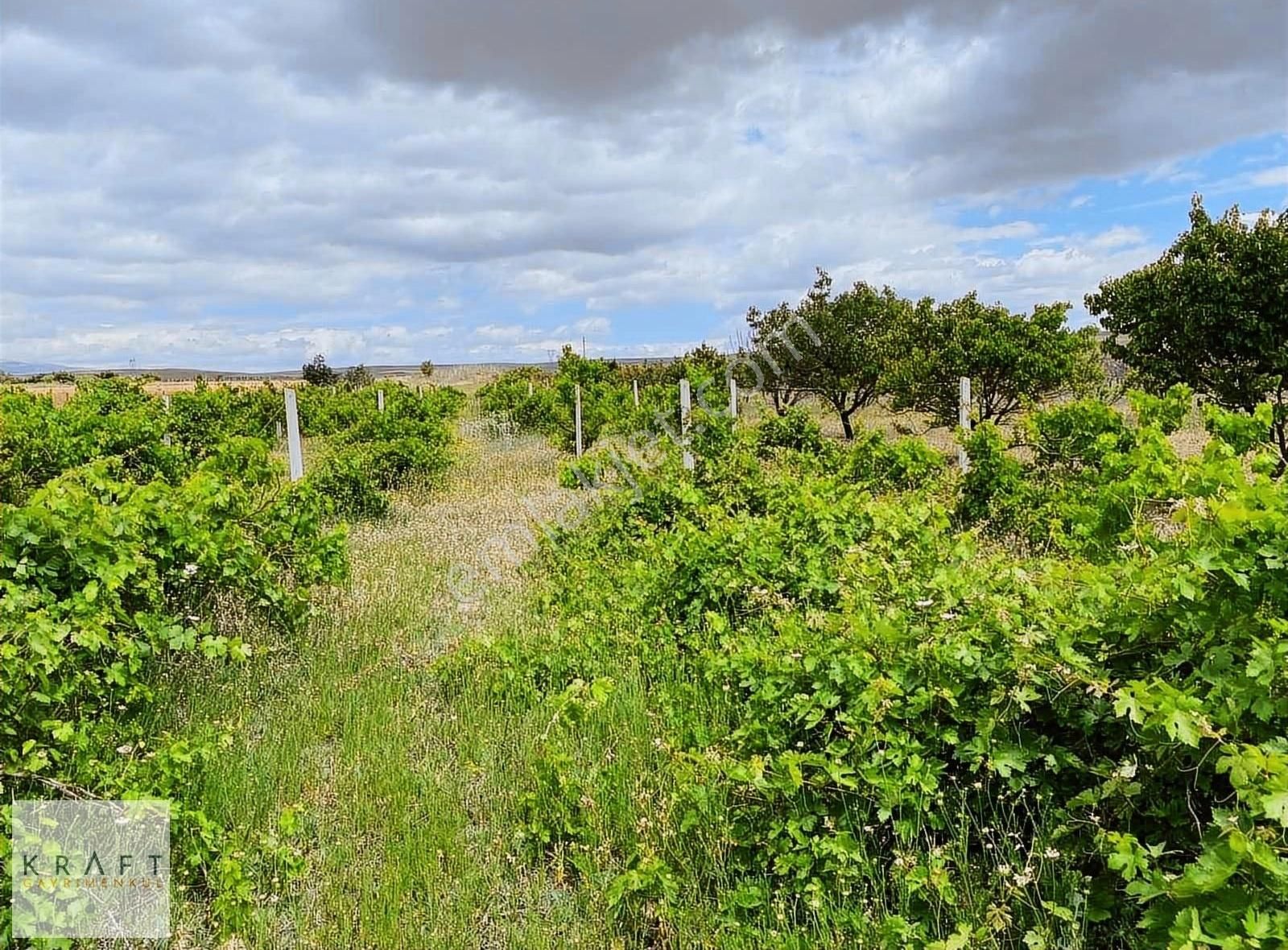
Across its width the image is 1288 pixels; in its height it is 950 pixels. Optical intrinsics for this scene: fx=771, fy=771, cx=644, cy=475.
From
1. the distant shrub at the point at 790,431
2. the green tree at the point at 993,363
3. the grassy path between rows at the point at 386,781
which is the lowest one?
the grassy path between rows at the point at 386,781

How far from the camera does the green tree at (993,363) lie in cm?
1259

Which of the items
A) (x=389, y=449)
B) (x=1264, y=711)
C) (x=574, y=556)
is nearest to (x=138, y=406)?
(x=389, y=449)

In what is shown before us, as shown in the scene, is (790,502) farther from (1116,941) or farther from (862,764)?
(1116,941)

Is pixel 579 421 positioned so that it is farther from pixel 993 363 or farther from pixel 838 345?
pixel 993 363

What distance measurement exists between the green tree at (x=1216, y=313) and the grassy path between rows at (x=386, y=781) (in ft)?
30.6

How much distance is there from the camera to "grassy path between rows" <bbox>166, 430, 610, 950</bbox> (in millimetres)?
2574

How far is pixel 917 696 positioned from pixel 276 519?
12.7ft

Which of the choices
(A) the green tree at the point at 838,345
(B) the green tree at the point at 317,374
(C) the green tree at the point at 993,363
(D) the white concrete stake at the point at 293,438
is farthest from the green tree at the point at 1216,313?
(B) the green tree at the point at 317,374

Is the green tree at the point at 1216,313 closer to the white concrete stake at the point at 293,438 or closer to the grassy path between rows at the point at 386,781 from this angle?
the grassy path between rows at the point at 386,781

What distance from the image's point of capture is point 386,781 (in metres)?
3.36

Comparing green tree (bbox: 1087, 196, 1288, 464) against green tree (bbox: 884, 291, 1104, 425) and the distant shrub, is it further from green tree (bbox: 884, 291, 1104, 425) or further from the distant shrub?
the distant shrub

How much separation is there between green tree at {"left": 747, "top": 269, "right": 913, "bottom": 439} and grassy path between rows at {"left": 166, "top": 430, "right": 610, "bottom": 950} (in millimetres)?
10669

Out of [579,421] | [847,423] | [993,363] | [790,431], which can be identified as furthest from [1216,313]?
[579,421]

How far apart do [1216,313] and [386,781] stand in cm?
1097
